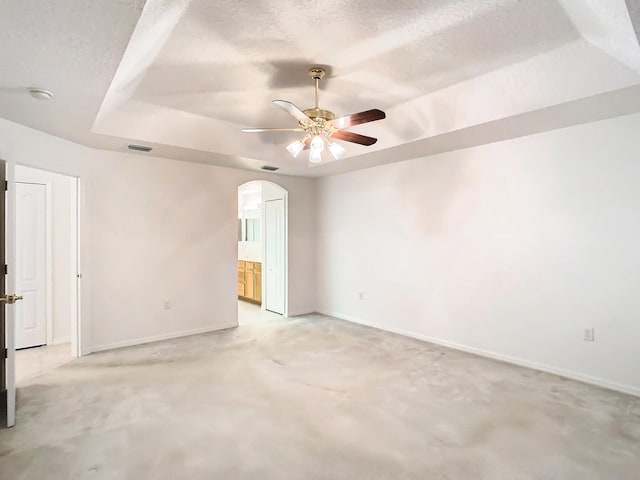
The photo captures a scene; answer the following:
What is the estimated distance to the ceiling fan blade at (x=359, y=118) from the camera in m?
2.75

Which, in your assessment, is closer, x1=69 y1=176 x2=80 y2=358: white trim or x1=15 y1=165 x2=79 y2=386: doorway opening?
x1=69 y1=176 x2=80 y2=358: white trim

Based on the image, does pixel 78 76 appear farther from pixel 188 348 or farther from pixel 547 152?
pixel 547 152

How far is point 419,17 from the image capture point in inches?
93.7

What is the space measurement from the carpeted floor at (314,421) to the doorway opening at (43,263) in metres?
1.01

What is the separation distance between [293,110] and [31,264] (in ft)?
13.1

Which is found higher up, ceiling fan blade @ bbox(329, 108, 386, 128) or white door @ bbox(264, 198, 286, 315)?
ceiling fan blade @ bbox(329, 108, 386, 128)

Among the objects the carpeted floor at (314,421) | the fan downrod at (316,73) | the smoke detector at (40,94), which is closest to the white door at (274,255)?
the carpeted floor at (314,421)

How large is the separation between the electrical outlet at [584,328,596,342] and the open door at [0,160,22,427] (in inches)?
187

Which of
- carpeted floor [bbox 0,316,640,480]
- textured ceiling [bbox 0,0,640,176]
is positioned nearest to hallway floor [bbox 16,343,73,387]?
carpeted floor [bbox 0,316,640,480]

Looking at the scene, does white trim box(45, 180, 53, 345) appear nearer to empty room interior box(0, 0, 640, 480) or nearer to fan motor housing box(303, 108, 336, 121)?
empty room interior box(0, 0, 640, 480)

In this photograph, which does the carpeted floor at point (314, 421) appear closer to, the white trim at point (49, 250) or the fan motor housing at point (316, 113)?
the white trim at point (49, 250)

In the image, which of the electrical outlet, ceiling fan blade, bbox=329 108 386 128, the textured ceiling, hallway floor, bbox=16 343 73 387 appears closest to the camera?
Result: the textured ceiling

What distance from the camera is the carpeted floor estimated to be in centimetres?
219

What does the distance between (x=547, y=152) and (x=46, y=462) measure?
4.75m
